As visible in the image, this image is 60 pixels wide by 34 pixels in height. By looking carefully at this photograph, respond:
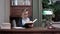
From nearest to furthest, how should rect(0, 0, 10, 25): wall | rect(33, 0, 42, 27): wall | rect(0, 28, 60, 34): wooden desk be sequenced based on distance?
1. rect(0, 28, 60, 34): wooden desk
2. rect(0, 0, 10, 25): wall
3. rect(33, 0, 42, 27): wall

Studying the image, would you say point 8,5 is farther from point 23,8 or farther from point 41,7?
point 41,7

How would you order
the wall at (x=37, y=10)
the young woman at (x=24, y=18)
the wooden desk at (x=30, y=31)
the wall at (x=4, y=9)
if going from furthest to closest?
the wall at (x=37, y=10) → the wall at (x=4, y=9) → the young woman at (x=24, y=18) → the wooden desk at (x=30, y=31)

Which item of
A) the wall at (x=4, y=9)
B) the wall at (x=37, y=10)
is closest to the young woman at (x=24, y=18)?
the wall at (x=37, y=10)

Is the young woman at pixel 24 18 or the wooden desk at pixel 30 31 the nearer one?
the wooden desk at pixel 30 31

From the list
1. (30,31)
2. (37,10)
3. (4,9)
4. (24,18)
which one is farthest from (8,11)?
(30,31)

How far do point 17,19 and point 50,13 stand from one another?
0.95 metres

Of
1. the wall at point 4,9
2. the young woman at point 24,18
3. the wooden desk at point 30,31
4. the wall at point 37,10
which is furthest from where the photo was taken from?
the wall at point 37,10

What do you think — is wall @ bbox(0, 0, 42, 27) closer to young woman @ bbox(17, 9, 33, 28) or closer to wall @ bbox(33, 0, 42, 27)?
wall @ bbox(33, 0, 42, 27)

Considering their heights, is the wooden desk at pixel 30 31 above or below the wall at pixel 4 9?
below

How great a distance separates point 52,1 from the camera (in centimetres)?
403

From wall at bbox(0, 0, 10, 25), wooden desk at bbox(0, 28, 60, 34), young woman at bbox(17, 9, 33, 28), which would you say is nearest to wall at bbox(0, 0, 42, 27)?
wall at bbox(0, 0, 10, 25)

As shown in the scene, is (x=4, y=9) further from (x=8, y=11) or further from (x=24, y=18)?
(x=24, y=18)

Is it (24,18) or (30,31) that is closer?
(30,31)

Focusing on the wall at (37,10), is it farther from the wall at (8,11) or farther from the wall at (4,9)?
the wall at (4,9)
